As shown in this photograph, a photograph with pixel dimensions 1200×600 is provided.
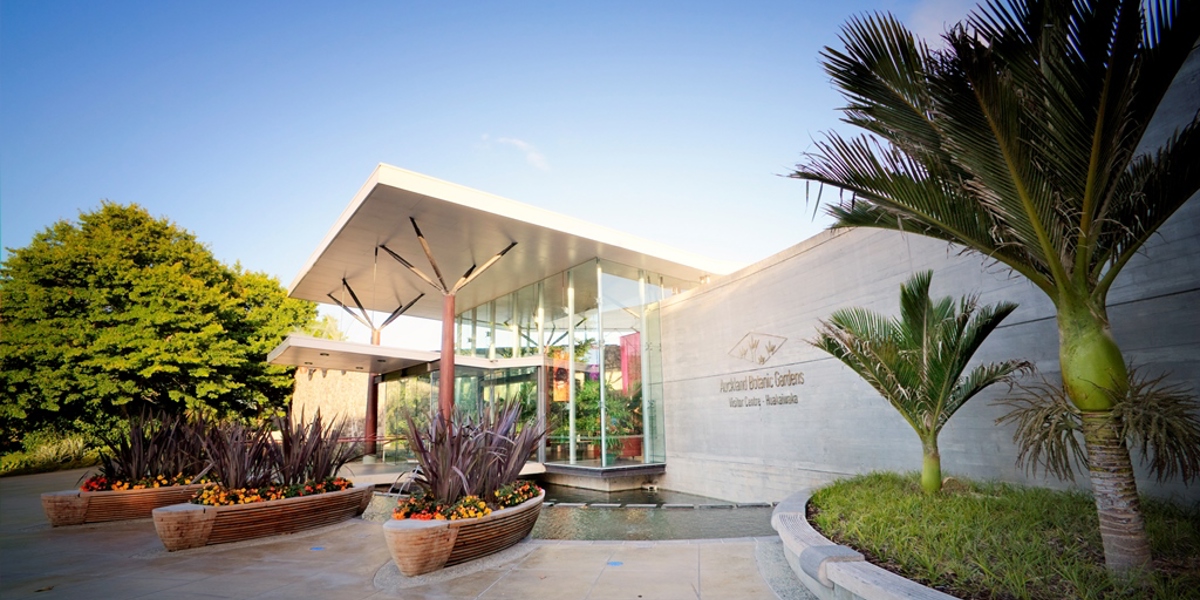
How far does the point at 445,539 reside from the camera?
4.39m

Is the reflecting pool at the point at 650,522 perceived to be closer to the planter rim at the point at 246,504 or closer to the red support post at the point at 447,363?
the planter rim at the point at 246,504

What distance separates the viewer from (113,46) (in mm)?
9188

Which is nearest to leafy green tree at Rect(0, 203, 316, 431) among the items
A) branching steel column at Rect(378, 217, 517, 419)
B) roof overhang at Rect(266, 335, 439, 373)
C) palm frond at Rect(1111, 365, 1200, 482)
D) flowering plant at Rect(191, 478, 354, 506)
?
roof overhang at Rect(266, 335, 439, 373)

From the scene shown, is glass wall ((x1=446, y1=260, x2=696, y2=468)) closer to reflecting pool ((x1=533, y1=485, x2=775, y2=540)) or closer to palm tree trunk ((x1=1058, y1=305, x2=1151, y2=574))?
reflecting pool ((x1=533, y1=485, x2=775, y2=540))

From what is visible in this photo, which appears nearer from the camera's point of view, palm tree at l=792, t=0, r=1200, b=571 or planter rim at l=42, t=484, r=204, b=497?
palm tree at l=792, t=0, r=1200, b=571

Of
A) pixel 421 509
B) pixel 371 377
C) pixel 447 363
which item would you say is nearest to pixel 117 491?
pixel 421 509

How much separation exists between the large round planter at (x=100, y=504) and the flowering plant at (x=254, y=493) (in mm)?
1825

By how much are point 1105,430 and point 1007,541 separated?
35.6 inches

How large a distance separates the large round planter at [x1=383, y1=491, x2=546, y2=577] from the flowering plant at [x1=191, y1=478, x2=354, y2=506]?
2.37 metres

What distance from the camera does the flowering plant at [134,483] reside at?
7.36m

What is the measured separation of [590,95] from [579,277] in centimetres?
458

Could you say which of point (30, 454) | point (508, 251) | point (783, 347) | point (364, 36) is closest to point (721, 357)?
point (783, 347)

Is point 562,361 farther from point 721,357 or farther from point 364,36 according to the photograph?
point 364,36

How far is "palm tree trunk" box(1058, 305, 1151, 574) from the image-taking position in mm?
2797
